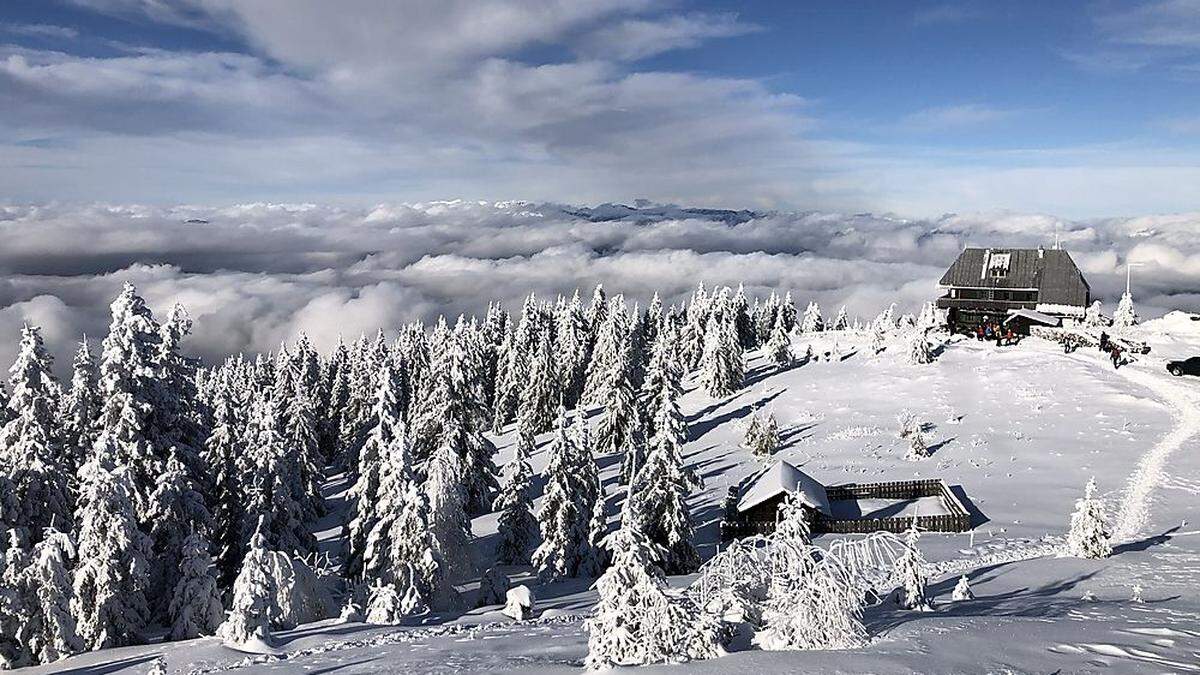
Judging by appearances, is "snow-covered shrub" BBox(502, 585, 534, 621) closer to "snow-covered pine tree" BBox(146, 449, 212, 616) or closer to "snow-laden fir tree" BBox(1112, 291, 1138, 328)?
"snow-covered pine tree" BBox(146, 449, 212, 616)

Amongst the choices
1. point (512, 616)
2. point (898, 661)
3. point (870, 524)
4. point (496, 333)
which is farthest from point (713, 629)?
point (496, 333)

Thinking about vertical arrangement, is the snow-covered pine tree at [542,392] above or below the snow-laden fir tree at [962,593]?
below

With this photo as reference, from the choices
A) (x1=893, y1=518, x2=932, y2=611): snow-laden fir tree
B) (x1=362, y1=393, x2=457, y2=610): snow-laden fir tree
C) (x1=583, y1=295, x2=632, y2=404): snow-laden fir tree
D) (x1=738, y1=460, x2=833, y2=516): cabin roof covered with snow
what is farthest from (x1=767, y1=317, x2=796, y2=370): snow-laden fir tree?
(x1=893, y1=518, x2=932, y2=611): snow-laden fir tree

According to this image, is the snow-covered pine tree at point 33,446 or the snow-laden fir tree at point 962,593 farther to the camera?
the snow-covered pine tree at point 33,446

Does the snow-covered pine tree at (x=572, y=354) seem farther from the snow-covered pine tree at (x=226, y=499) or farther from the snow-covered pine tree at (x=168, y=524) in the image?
the snow-covered pine tree at (x=168, y=524)

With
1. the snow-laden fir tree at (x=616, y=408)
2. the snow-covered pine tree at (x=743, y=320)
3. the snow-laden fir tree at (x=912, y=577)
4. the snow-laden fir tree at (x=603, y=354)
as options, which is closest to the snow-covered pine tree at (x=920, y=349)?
the snow-laden fir tree at (x=603, y=354)

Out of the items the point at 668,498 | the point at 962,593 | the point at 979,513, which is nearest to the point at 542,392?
the point at 668,498

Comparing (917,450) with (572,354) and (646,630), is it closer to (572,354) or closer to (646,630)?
(646,630)
